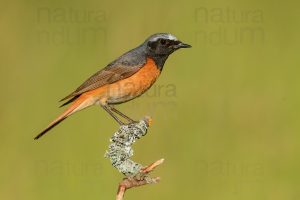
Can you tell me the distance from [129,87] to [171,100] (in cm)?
160

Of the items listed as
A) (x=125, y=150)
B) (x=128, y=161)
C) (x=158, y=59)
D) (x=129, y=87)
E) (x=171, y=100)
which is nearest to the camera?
(x=128, y=161)

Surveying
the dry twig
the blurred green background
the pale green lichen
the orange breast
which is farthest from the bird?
the pale green lichen

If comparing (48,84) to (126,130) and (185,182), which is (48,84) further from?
(126,130)

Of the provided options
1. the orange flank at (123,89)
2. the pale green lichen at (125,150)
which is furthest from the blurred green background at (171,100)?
the pale green lichen at (125,150)

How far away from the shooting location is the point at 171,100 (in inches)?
327

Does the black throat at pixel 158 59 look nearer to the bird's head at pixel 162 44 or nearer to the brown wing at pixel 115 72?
the bird's head at pixel 162 44

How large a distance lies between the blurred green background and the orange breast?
0.83 m

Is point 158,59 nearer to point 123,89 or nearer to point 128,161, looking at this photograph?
point 123,89

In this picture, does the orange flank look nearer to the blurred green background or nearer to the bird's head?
the bird's head

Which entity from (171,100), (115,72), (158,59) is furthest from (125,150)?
(171,100)

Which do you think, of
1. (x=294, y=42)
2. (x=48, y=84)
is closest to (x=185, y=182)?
(x=48, y=84)

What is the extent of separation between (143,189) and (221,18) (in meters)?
3.31

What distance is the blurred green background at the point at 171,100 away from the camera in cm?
734

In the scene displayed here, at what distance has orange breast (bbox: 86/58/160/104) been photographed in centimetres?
677
